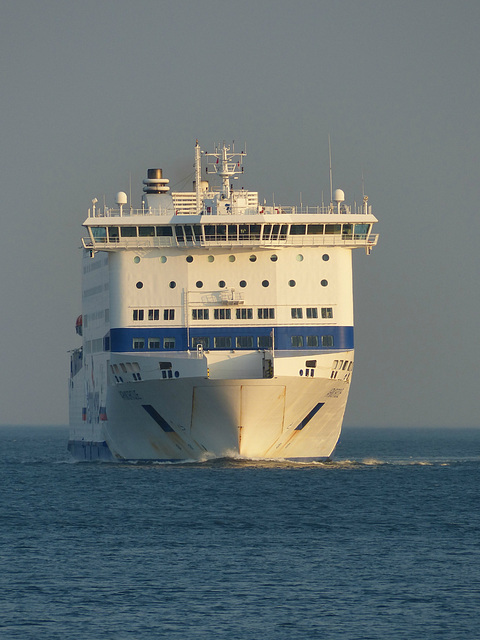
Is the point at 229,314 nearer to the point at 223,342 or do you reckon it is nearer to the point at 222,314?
the point at 222,314

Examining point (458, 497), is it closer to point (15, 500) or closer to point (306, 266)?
point (306, 266)

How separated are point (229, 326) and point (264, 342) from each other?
1621mm

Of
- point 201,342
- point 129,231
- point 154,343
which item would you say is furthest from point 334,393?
point 129,231

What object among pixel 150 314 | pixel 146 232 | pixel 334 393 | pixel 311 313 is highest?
pixel 146 232

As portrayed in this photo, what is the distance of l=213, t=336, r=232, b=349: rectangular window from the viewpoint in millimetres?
59031

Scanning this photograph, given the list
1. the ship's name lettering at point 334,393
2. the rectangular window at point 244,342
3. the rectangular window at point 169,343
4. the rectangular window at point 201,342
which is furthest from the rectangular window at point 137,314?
the ship's name lettering at point 334,393

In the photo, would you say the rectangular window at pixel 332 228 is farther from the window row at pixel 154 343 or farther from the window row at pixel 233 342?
the window row at pixel 154 343

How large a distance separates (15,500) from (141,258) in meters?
12.5

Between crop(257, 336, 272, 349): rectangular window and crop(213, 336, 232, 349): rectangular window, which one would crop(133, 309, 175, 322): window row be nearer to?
crop(213, 336, 232, 349): rectangular window

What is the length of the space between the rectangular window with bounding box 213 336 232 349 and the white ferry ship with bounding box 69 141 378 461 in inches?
2.0

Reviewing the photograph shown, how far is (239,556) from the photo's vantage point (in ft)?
123

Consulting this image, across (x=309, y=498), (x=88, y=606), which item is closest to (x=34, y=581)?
(x=88, y=606)

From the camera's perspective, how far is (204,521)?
44844 mm

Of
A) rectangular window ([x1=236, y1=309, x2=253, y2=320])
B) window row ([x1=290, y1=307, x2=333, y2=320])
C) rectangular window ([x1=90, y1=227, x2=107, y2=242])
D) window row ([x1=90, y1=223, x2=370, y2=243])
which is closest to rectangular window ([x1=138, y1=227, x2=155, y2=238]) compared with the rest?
window row ([x1=90, y1=223, x2=370, y2=243])
